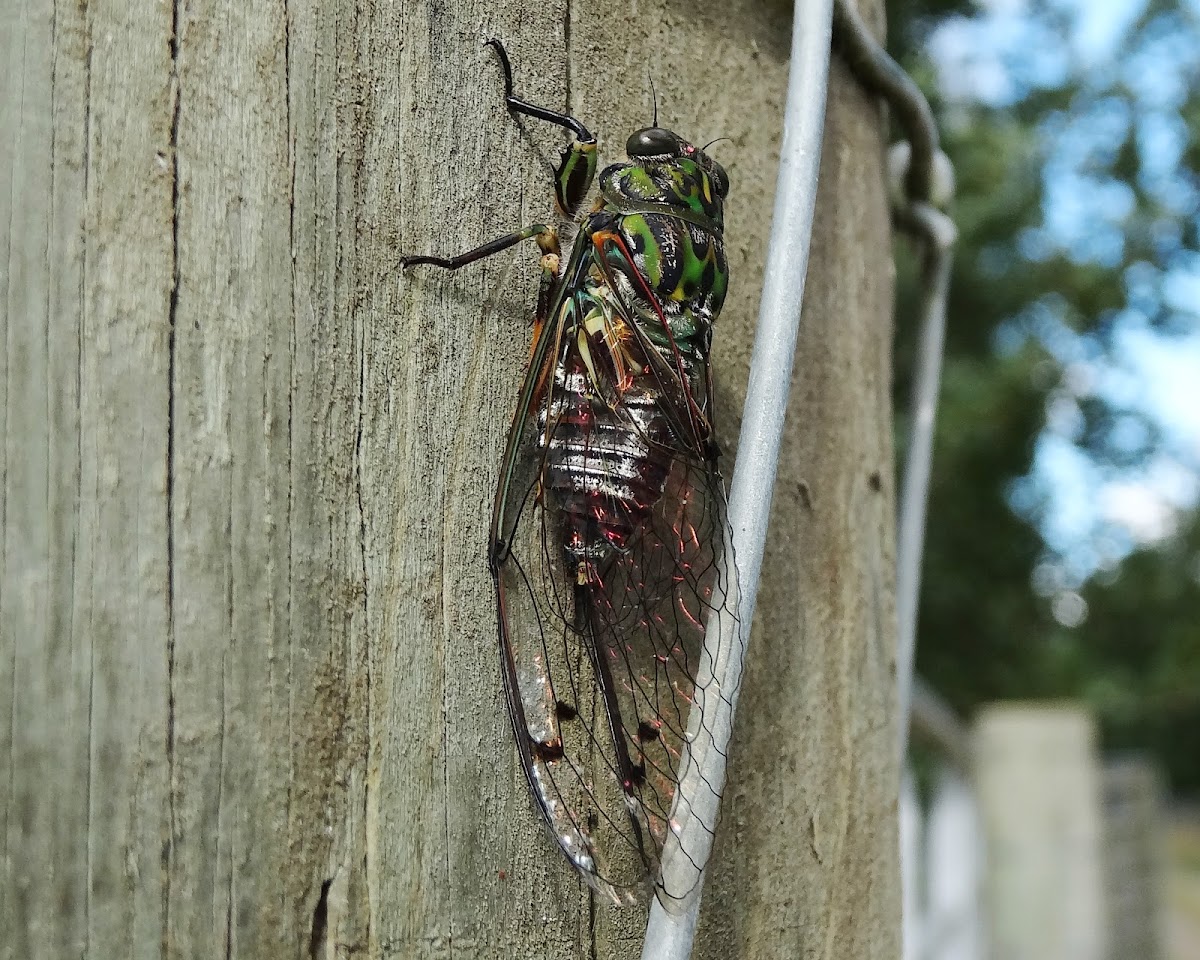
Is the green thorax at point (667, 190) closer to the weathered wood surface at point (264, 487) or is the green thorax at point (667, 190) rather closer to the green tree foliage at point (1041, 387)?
the weathered wood surface at point (264, 487)

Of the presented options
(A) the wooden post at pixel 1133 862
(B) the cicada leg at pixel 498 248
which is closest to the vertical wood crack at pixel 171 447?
(B) the cicada leg at pixel 498 248

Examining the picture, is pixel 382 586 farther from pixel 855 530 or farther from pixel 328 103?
pixel 855 530

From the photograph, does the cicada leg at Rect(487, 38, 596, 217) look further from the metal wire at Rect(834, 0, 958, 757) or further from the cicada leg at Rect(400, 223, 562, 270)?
the metal wire at Rect(834, 0, 958, 757)

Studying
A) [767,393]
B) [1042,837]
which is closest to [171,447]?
[767,393]

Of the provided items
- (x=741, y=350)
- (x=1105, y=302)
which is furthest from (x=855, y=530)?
(x=1105, y=302)

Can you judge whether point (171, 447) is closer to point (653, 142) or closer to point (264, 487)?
point (264, 487)

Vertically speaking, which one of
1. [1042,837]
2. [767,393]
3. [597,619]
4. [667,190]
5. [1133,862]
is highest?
[667,190]

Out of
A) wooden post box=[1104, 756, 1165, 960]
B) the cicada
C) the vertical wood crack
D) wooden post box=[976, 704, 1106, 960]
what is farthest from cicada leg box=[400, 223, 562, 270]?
wooden post box=[1104, 756, 1165, 960]
